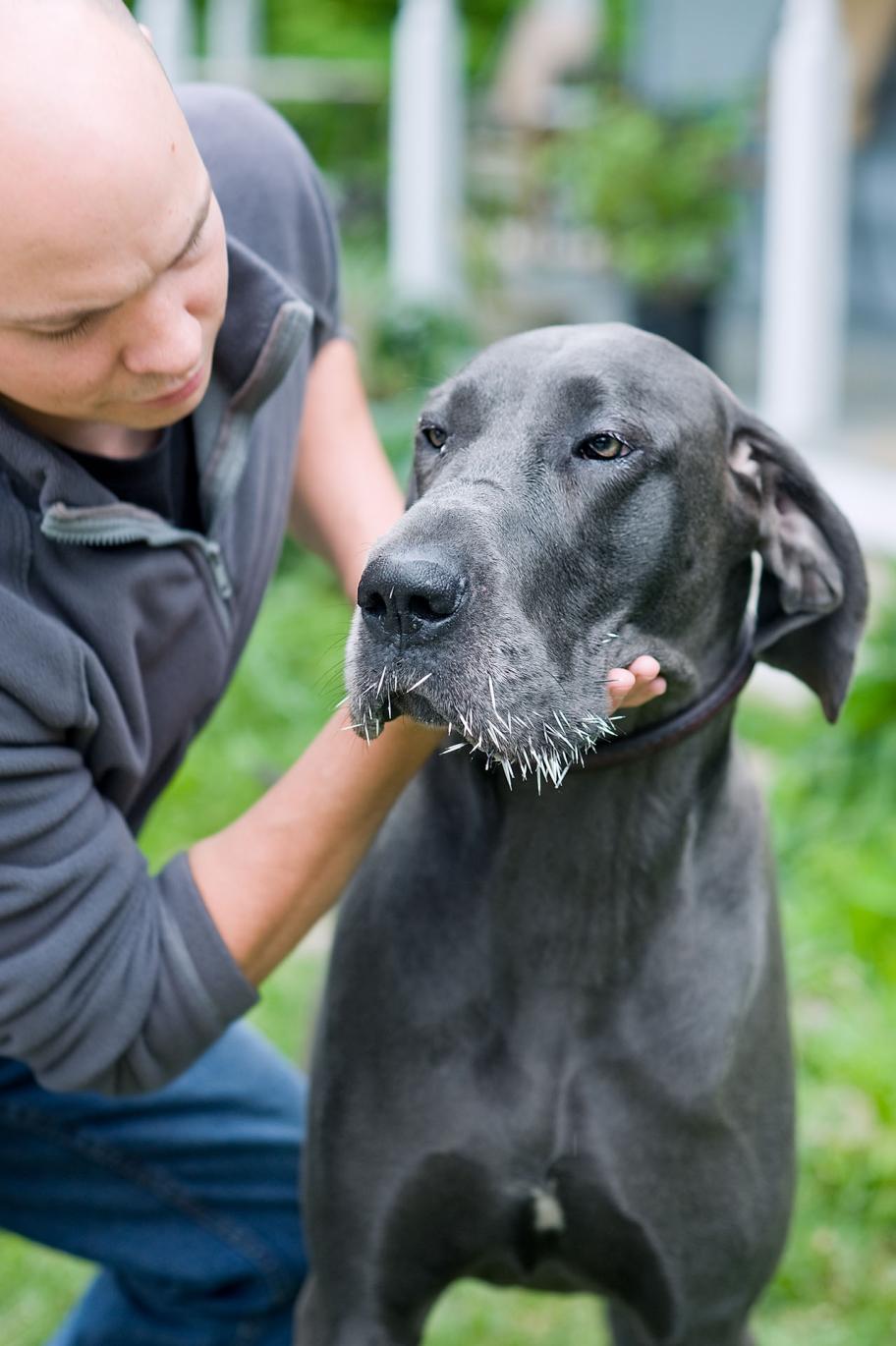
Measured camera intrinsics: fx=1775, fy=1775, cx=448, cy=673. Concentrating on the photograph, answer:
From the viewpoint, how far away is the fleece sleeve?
2242mm

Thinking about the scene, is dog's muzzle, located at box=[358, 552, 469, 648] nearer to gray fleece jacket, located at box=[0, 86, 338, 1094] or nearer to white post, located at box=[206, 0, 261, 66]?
gray fleece jacket, located at box=[0, 86, 338, 1094]

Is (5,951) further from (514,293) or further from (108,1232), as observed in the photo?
(514,293)

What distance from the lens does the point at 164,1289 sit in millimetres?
3012

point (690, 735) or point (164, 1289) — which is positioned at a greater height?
point (690, 735)

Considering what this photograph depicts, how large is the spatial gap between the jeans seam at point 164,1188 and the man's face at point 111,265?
118 centimetres

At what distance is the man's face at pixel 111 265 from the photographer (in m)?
1.95

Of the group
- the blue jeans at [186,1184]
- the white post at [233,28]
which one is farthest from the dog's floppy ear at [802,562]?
the white post at [233,28]

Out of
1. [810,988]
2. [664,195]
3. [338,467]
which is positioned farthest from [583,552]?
[664,195]

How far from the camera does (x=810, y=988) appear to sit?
4.33 m

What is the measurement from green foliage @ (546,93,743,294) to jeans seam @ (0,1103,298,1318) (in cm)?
622

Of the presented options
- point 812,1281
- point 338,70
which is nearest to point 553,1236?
point 812,1281

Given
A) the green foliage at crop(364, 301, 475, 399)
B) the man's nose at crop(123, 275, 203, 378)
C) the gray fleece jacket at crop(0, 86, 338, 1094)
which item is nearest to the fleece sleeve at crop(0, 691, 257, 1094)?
the gray fleece jacket at crop(0, 86, 338, 1094)

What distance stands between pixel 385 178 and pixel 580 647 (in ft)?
35.2

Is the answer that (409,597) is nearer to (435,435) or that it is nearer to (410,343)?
(435,435)
